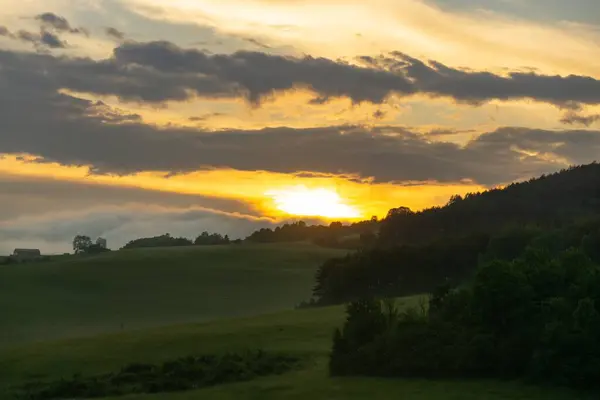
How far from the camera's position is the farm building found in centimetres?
13775

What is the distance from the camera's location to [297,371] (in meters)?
46.8

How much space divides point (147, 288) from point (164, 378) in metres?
67.6

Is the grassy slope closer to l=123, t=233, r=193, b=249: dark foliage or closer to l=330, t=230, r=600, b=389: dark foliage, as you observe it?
l=330, t=230, r=600, b=389: dark foliage

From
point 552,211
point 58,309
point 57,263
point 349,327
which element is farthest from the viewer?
point 552,211

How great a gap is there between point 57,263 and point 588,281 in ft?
309

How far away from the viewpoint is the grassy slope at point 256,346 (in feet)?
123

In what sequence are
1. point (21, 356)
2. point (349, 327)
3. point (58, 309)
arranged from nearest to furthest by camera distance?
point (349, 327) → point (21, 356) → point (58, 309)

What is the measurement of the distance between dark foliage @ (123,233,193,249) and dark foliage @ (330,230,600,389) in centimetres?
13589

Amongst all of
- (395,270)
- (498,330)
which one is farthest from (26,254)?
(498,330)

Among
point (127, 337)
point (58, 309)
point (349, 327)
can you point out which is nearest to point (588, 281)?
point (349, 327)

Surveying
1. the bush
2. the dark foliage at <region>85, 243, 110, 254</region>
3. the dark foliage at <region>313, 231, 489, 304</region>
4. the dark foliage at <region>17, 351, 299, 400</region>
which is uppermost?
the dark foliage at <region>85, 243, 110, 254</region>

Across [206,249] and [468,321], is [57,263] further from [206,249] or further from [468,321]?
[468,321]

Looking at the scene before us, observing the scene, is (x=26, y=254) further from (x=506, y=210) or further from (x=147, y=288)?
(x=506, y=210)

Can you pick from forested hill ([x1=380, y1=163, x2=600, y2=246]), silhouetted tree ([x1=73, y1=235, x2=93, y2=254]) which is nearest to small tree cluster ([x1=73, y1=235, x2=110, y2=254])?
silhouetted tree ([x1=73, y1=235, x2=93, y2=254])
